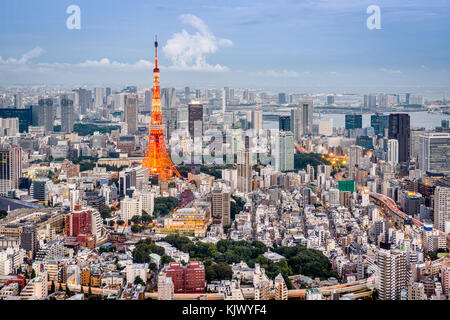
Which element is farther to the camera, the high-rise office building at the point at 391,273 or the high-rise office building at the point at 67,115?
the high-rise office building at the point at 67,115

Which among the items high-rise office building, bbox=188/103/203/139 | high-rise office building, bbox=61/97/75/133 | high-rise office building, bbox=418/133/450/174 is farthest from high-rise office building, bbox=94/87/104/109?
high-rise office building, bbox=418/133/450/174

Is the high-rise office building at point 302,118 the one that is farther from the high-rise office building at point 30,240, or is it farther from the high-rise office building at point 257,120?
the high-rise office building at point 30,240

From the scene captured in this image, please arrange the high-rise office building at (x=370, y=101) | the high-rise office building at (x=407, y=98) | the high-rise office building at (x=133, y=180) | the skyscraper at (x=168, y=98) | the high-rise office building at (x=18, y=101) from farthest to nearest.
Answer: the high-rise office building at (x=133, y=180)
the skyscraper at (x=168, y=98)
the high-rise office building at (x=370, y=101)
the high-rise office building at (x=18, y=101)
the high-rise office building at (x=407, y=98)

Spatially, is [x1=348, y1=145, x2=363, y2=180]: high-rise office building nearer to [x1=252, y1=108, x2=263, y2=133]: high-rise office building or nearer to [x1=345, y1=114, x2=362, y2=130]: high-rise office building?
[x1=345, y1=114, x2=362, y2=130]: high-rise office building

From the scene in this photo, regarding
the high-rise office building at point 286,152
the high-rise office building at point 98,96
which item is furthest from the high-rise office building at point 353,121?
the high-rise office building at point 98,96

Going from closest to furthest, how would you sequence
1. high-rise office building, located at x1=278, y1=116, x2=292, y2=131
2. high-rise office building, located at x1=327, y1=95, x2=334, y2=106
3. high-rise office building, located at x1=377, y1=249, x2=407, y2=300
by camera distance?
high-rise office building, located at x1=377, y1=249, x2=407, y2=300 → high-rise office building, located at x1=327, y1=95, x2=334, y2=106 → high-rise office building, located at x1=278, y1=116, x2=292, y2=131
